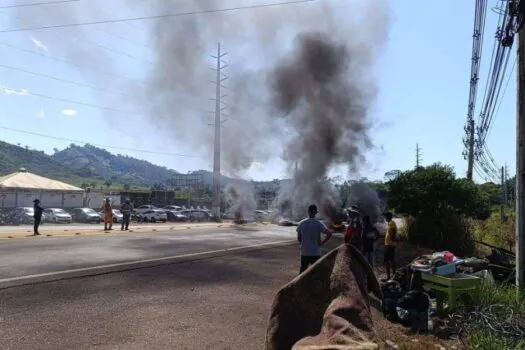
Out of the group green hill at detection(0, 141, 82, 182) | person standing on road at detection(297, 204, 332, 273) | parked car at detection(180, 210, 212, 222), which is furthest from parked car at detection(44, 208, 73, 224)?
green hill at detection(0, 141, 82, 182)

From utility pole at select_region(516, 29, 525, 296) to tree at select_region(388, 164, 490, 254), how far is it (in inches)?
344

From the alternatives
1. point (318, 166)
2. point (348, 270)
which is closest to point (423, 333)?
point (348, 270)

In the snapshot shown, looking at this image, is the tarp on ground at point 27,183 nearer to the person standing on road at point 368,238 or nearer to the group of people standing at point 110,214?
the group of people standing at point 110,214

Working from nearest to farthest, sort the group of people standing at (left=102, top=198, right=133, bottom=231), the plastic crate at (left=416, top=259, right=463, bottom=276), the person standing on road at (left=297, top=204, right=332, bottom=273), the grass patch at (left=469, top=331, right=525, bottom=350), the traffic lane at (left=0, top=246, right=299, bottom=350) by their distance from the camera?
the grass patch at (left=469, top=331, right=525, bottom=350) → the traffic lane at (left=0, top=246, right=299, bottom=350) → the plastic crate at (left=416, top=259, right=463, bottom=276) → the person standing on road at (left=297, top=204, right=332, bottom=273) → the group of people standing at (left=102, top=198, right=133, bottom=231)

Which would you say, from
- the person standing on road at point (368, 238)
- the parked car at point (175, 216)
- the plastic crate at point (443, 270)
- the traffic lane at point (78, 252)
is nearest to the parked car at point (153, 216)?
the parked car at point (175, 216)

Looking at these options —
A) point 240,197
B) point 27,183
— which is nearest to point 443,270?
point 27,183

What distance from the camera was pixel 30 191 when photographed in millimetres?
36812

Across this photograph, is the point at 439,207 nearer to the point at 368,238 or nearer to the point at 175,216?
the point at 368,238

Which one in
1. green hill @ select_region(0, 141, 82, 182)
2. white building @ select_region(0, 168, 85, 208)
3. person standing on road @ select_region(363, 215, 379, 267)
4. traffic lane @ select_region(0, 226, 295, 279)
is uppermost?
green hill @ select_region(0, 141, 82, 182)

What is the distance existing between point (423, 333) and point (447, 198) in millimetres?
11020

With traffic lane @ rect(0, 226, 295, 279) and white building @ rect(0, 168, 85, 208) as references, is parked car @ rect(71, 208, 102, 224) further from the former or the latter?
traffic lane @ rect(0, 226, 295, 279)

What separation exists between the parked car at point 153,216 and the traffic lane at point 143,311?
99.4ft

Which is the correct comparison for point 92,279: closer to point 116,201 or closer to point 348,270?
point 348,270

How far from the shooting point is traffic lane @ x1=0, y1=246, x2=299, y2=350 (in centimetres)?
509
